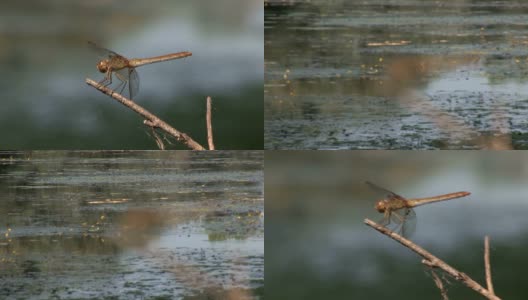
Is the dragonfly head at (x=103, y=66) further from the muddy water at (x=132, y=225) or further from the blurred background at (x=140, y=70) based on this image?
the muddy water at (x=132, y=225)

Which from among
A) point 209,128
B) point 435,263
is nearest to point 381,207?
point 435,263

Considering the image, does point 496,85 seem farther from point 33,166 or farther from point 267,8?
point 33,166

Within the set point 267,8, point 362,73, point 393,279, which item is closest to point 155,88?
point 267,8

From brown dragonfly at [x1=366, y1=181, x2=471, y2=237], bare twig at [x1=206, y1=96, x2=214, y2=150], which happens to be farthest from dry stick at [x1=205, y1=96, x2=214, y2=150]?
brown dragonfly at [x1=366, y1=181, x2=471, y2=237]

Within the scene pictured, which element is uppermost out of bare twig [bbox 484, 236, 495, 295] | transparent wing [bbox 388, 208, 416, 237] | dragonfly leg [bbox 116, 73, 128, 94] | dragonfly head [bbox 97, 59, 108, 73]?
dragonfly head [bbox 97, 59, 108, 73]

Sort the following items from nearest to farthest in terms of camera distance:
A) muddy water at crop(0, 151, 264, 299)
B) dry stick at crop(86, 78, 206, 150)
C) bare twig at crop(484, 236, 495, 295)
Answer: dry stick at crop(86, 78, 206, 150) → bare twig at crop(484, 236, 495, 295) → muddy water at crop(0, 151, 264, 299)

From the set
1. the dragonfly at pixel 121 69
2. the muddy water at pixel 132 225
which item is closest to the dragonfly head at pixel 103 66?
the dragonfly at pixel 121 69

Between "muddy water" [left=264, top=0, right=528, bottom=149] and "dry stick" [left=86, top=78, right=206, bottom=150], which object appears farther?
"muddy water" [left=264, top=0, right=528, bottom=149]

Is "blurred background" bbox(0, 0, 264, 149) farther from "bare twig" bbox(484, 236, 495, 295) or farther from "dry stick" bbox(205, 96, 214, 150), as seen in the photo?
"bare twig" bbox(484, 236, 495, 295)
